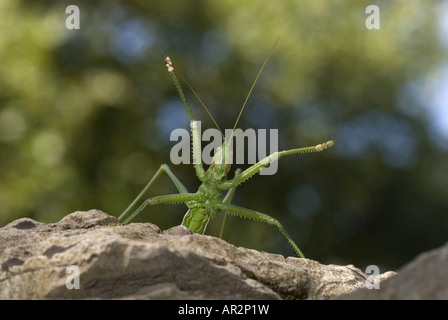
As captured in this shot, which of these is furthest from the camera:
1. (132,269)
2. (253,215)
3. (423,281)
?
(253,215)

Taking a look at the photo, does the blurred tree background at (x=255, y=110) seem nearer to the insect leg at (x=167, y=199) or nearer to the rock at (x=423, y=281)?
Result: the insect leg at (x=167, y=199)

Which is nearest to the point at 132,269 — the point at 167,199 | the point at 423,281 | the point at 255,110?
the point at 423,281

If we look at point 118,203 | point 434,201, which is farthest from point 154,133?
point 434,201

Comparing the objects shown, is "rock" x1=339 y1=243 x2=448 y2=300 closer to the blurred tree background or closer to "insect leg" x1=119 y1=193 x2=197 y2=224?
"insect leg" x1=119 y1=193 x2=197 y2=224

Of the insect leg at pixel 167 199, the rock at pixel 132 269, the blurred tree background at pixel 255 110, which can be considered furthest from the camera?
the blurred tree background at pixel 255 110

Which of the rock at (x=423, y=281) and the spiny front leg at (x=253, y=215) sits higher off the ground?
the rock at (x=423, y=281)

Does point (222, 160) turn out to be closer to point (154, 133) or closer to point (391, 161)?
point (154, 133)

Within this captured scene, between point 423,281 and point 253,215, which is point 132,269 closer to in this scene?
point 423,281

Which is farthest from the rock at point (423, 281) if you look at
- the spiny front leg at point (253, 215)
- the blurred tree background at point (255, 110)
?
the blurred tree background at point (255, 110)
